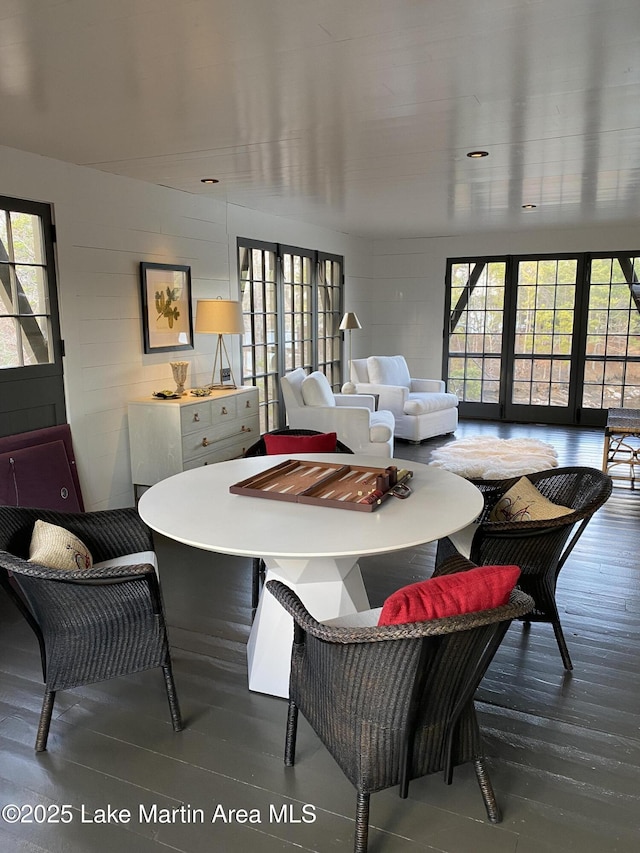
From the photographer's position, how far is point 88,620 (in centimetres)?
214

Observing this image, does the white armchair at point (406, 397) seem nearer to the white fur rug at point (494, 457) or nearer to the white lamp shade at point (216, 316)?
the white fur rug at point (494, 457)

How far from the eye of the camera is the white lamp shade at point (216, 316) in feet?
16.5

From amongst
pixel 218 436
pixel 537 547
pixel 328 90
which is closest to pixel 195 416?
pixel 218 436

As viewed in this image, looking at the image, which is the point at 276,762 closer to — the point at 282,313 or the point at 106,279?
the point at 106,279

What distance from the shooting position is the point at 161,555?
3.97 meters

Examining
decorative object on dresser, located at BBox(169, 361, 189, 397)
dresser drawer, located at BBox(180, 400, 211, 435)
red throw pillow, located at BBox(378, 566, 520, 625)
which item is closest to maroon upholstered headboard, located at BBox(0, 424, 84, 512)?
dresser drawer, located at BBox(180, 400, 211, 435)

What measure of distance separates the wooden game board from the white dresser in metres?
1.70

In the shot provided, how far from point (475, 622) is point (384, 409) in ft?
18.8

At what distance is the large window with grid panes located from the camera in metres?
6.19

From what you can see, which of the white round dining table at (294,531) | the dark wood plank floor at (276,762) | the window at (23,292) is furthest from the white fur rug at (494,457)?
the window at (23,292)

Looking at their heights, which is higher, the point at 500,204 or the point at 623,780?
the point at 500,204

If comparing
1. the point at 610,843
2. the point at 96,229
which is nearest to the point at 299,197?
the point at 96,229

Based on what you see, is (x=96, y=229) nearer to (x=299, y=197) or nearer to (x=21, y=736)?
(x=299, y=197)

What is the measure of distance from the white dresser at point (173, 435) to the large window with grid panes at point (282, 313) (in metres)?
1.45
